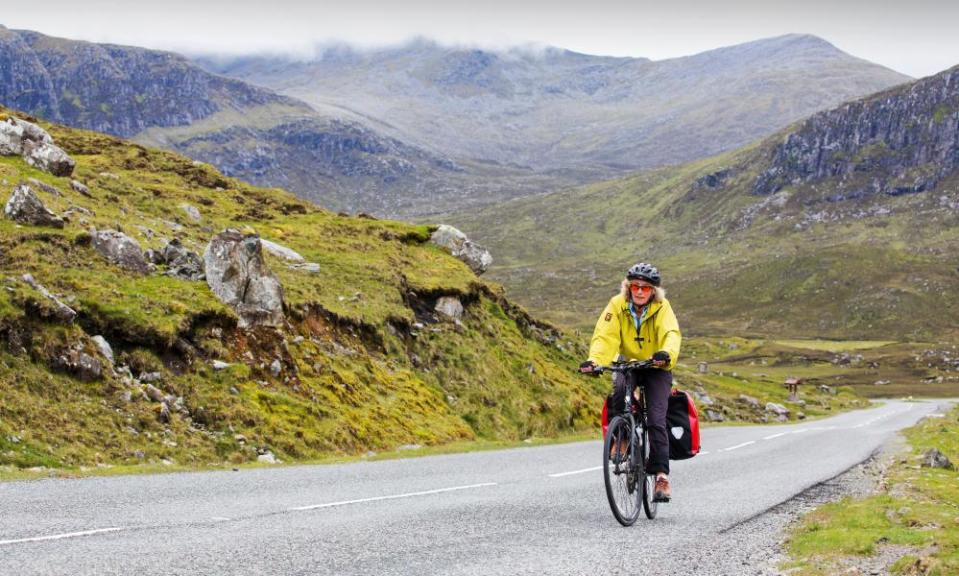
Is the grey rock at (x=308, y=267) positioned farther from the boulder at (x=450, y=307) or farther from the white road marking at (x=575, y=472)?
the white road marking at (x=575, y=472)

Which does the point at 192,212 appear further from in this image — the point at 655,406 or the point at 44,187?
the point at 655,406

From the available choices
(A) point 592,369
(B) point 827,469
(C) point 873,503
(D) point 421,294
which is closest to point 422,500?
(A) point 592,369

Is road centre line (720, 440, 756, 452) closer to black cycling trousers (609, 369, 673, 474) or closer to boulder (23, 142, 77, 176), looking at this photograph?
black cycling trousers (609, 369, 673, 474)

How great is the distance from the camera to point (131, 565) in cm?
809

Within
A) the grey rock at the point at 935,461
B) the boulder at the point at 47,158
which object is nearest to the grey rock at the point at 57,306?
the boulder at the point at 47,158

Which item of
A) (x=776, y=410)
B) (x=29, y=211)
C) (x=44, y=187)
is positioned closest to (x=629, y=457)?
(x=29, y=211)

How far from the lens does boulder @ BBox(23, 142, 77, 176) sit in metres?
34.6

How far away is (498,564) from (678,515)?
208 inches

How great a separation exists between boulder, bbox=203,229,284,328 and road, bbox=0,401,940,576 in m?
10.9

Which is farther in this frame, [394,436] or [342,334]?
[342,334]

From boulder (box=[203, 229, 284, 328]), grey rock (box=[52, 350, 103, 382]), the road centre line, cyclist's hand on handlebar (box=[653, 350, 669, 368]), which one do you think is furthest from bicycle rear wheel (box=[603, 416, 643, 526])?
boulder (box=[203, 229, 284, 328])

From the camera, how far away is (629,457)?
12164 millimetres

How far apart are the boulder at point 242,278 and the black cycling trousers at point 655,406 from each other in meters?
18.2

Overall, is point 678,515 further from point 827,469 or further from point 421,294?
point 421,294
